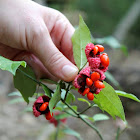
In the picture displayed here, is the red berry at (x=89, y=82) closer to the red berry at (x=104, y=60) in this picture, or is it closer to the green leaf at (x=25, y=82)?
the red berry at (x=104, y=60)

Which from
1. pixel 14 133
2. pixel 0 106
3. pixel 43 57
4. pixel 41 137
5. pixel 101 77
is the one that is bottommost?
pixel 0 106

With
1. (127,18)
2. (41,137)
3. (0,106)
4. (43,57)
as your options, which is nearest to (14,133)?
(41,137)

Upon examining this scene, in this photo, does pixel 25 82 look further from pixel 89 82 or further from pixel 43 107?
pixel 89 82

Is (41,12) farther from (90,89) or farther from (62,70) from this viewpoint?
(90,89)

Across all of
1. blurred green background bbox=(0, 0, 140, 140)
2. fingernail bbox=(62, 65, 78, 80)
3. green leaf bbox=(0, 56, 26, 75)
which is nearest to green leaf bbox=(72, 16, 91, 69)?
fingernail bbox=(62, 65, 78, 80)

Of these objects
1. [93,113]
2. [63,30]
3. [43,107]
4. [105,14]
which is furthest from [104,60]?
[105,14]

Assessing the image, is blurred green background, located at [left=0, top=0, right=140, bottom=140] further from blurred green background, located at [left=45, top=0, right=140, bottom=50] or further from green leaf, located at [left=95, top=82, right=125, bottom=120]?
blurred green background, located at [left=45, top=0, right=140, bottom=50]

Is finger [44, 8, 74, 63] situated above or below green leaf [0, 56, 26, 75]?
below
